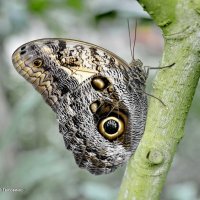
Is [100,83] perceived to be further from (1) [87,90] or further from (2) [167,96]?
(2) [167,96]

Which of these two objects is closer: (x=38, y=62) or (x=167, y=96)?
(x=167, y=96)

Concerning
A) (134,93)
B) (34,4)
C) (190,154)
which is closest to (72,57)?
(134,93)

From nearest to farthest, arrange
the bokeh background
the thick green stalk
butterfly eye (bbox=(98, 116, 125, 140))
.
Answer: the thick green stalk, butterfly eye (bbox=(98, 116, 125, 140)), the bokeh background

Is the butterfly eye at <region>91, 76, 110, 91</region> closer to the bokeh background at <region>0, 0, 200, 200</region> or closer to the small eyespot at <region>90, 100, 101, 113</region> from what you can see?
the small eyespot at <region>90, 100, 101, 113</region>

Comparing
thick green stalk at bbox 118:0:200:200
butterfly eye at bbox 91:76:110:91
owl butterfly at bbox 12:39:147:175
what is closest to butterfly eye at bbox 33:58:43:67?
owl butterfly at bbox 12:39:147:175

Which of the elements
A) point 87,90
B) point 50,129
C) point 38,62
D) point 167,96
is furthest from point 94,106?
point 50,129
